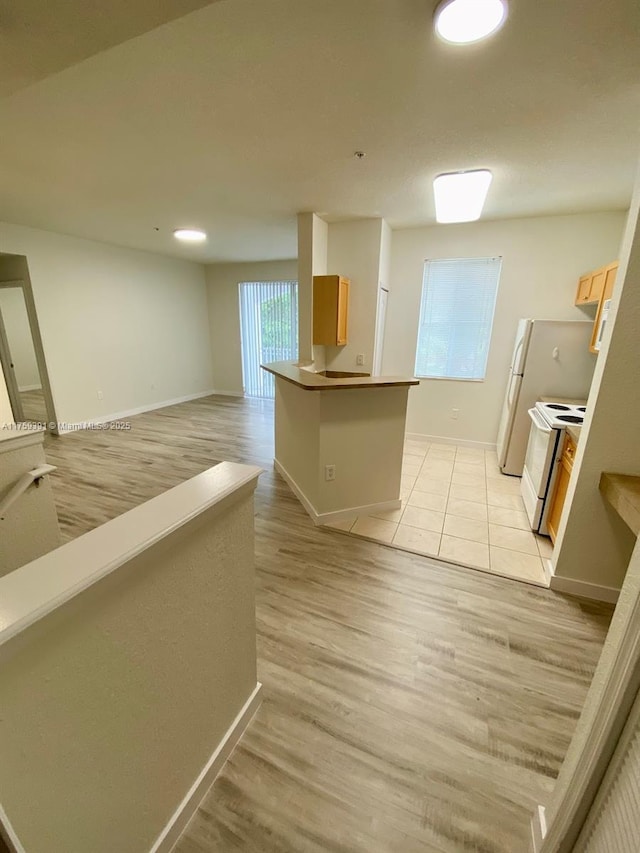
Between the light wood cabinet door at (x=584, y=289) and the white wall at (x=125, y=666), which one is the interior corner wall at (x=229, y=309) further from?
the white wall at (x=125, y=666)

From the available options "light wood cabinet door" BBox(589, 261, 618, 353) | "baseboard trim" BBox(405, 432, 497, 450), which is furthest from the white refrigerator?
"baseboard trim" BBox(405, 432, 497, 450)

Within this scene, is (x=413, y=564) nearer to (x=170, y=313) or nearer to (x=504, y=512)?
(x=504, y=512)

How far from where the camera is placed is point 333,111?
5.85 ft

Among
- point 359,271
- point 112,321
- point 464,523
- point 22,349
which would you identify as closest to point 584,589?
point 464,523

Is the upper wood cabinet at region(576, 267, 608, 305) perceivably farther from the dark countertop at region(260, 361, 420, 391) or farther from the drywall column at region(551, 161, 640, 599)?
the dark countertop at region(260, 361, 420, 391)

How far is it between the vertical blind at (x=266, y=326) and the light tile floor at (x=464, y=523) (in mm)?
3912

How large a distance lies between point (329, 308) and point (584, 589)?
10.3ft

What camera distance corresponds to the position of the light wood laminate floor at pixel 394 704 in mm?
1071

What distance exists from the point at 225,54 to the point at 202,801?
2.85 meters

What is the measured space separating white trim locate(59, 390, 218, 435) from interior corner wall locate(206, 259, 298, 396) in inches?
19.4

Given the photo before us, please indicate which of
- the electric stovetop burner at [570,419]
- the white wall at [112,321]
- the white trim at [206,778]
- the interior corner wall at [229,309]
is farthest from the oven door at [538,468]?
the white wall at [112,321]

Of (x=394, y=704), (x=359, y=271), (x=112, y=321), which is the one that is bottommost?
(x=394, y=704)

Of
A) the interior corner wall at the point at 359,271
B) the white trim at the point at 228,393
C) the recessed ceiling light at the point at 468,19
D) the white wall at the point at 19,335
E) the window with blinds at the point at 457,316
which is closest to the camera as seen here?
the recessed ceiling light at the point at 468,19

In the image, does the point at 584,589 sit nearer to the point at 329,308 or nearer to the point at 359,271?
the point at 329,308
